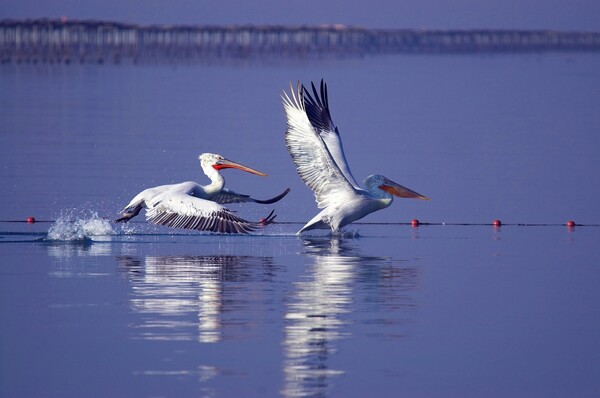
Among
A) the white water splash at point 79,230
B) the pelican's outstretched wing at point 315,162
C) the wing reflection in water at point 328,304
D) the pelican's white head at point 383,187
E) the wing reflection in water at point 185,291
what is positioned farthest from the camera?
the pelican's white head at point 383,187

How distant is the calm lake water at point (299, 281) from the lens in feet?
31.3

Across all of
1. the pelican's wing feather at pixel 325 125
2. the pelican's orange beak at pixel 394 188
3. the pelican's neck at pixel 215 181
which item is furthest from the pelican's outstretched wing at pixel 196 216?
the pelican's orange beak at pixel 394 188

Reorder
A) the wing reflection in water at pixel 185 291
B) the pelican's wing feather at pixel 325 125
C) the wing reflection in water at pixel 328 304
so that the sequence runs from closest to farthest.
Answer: the wing reflection in water at pixel 328 304 → the wing reflection in water at pixel 185 291 → the pelican's wing feather at pixel 325 125

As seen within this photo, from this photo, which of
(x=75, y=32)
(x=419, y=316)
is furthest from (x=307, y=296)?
(x=75, y=32)

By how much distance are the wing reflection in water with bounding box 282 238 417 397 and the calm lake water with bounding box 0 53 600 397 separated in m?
0.03

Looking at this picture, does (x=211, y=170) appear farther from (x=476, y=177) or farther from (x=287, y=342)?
(x=476, y=177)

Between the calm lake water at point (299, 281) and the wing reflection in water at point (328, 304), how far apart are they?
0.03 m

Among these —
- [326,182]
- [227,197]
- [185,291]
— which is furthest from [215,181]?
[185,291]

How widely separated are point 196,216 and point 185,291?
Result: 2422 mm

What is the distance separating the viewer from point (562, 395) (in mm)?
9258

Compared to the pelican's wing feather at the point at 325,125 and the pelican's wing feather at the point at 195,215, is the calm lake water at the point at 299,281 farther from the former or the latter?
the pelican's wing feather at the point at 325,125

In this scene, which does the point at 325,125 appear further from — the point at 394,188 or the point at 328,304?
the point at 328,304

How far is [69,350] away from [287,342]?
1.47 metres

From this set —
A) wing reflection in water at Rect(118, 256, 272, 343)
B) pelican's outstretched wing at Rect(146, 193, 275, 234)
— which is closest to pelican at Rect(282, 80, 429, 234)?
pelican's outstretched wing at Rect(146, 193, 275, 234)
